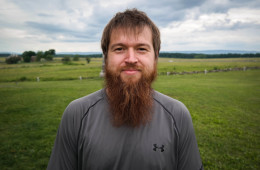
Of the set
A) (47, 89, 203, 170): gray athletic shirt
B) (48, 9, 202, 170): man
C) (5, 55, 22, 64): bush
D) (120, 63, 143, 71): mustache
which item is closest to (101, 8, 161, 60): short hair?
(48, 9, 202, 170): man

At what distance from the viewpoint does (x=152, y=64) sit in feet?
6.51

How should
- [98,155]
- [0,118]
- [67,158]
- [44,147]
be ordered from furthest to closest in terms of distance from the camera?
[0,118] → [44,147] → [67,158] → [98,155]

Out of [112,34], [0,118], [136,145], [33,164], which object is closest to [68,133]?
[136,145]

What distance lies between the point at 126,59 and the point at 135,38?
263 millimetres

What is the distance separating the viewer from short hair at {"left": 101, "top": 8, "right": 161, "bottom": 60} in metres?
1.91

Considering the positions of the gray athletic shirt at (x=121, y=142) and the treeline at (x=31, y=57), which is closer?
the gray athletic shirt at (x=121, y=142)

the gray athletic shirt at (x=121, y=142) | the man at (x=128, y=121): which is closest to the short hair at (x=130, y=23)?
the man at (x=128, y=121)

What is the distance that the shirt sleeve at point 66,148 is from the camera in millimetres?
1703

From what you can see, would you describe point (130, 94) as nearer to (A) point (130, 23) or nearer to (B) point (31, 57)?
(A) point (130, 23)

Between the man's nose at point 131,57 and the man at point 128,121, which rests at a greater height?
the man's nose at point 131,57

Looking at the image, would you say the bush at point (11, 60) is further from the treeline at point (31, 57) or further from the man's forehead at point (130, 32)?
the man's forehead at point (130, 32)

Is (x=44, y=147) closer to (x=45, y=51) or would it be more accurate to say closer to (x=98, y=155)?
(x=98, y=155)

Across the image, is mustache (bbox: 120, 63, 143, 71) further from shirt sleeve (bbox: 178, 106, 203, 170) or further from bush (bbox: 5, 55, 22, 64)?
bush (bbox: 5, 55, 22, 64)

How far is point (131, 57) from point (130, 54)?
45mm
